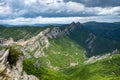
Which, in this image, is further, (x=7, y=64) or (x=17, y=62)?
(x=17, y=62)

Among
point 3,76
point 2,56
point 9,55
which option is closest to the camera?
point 3,76

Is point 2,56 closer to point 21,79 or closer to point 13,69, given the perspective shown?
point 13,69

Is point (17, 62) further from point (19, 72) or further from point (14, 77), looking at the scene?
point (14, 77)

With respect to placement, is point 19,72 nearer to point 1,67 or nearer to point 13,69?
point 13,69

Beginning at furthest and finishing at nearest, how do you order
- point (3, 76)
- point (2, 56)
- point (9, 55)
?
point (9, 55) < point (2, 56) < point (3, 76)

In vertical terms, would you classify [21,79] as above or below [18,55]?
below

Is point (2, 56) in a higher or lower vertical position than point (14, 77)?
higher

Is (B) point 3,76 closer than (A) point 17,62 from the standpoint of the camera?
Yes

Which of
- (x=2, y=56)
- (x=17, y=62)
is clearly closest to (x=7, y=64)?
Answer: (x=2, y=56)
